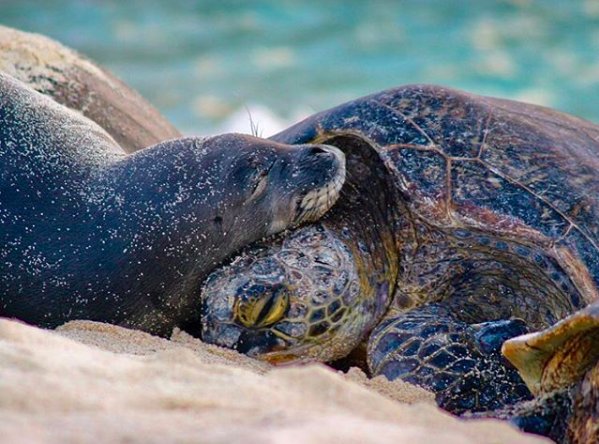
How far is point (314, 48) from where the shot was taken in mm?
11820

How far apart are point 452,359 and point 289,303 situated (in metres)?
0.47

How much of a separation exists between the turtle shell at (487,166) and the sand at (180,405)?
4.11 ft

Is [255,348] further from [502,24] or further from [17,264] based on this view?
[502,24]

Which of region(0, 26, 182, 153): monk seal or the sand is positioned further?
region(0, 26, 182, 153): monk seal

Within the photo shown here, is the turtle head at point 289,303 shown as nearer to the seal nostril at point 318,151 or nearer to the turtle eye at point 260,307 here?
the turtle eye at point 260,307

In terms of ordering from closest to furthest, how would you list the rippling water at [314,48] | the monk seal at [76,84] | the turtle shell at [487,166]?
1. the turtle shell at [487,166]
2. the monk seal at [76,84]
3. the rippling water at [314,48]

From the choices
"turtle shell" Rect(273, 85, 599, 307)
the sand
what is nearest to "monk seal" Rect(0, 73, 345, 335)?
"turtle shell" Rect(273, 85, 599, 307)

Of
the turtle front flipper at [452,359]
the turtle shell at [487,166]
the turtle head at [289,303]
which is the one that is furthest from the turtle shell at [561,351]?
the turtle head at [289,303]

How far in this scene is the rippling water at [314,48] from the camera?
34.6ft

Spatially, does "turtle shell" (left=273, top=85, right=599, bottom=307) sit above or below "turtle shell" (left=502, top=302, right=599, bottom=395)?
above

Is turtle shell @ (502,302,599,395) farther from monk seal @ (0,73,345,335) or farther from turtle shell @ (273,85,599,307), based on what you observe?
monk seal @ (0,73,345,335)

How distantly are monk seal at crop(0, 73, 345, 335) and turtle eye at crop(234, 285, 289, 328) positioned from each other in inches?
7.2

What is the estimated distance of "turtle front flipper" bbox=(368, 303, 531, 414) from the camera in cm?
287

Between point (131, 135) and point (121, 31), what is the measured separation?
7.87 m
